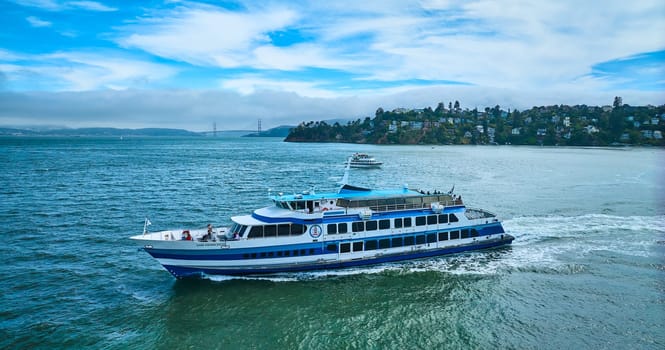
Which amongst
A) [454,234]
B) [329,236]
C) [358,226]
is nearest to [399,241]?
[358,226]

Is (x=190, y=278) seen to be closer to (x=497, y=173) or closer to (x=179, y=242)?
(x=179, y=242)

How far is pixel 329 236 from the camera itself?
29.2m

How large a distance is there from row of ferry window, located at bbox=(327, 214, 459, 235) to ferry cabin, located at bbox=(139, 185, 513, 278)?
0.23ft

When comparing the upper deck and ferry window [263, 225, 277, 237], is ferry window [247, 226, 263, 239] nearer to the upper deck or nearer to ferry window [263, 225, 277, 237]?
ferry window [263, 225, 277, 237]

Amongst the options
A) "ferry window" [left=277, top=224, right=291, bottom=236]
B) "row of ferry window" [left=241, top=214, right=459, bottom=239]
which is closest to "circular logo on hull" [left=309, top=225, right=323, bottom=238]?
"row of ferry window" [left=241, top=214, right=459, bottom=239]

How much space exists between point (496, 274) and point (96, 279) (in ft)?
88.1

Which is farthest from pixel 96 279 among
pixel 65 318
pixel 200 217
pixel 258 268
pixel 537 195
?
pixel 537 195

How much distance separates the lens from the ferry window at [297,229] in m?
28.3

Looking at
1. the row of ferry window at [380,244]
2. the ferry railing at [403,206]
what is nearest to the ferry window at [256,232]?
the row of ferry window at [380,244]

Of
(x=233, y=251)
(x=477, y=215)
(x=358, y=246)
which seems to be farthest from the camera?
(x=477, y=215)

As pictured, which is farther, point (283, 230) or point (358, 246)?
point (358, 246)

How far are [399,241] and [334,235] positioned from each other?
5212mm

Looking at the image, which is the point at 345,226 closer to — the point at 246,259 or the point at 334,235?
the point at 334,235

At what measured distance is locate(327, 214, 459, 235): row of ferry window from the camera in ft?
96.6
